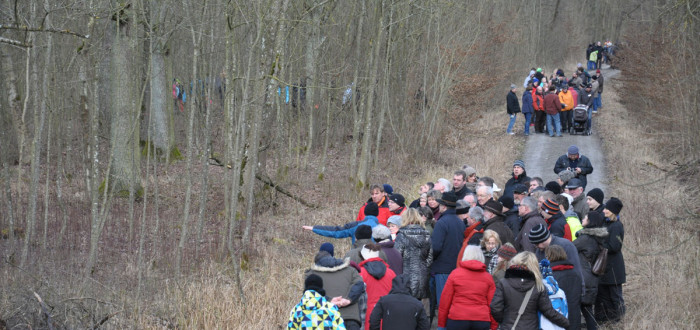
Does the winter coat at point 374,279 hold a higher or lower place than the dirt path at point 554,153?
lower

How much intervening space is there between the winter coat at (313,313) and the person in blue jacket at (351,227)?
3.00 meters

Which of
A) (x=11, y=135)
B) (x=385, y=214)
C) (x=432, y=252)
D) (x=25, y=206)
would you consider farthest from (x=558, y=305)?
(x=11, y=135)

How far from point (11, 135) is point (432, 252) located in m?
16.4

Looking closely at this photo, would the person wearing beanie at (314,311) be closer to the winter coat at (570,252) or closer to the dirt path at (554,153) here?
the winter coat at (570,252)

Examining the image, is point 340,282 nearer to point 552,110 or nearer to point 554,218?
point 554,218

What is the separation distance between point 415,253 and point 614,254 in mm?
2383

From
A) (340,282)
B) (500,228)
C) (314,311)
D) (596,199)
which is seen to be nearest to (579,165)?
(596,199)

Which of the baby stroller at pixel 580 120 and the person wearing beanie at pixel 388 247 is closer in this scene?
the person wearing beanie at pixel 388 247

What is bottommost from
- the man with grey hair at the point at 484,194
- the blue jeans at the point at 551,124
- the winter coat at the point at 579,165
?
the man with grey hair at the point at 484,194

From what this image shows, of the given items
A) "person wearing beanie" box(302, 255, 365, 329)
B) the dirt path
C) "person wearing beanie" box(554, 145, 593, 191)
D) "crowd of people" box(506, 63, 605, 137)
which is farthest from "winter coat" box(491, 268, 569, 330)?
"crowd of people" box(506, 63, 605, 137)

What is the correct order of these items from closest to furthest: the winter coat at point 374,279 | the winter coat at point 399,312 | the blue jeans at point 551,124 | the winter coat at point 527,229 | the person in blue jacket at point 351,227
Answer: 1. the winter coat at point 399,312
2. the winter coat at point 374,279
3. the winter coat at point 527,229
4. the person in blue jacket at point 351,227
5. the blue jeans at point 551,124

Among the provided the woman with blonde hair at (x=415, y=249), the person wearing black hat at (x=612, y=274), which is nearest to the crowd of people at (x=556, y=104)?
the person wearing black hat at (x=612, y=274)

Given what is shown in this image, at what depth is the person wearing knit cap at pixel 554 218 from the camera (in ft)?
27.3

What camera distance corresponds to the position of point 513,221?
8914mm
